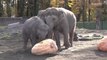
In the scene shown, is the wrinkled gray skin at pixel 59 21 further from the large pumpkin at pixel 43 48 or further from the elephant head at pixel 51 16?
the large pumpkin at pixel 43 48

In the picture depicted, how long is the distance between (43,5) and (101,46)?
25.7 m

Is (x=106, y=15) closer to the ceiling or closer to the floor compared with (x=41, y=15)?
closer to the floor

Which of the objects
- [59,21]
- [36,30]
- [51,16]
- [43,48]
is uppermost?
[51,16]

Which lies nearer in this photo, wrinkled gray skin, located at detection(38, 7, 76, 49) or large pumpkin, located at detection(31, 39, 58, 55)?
large pumpkin, located at detection(31, 39, 58, 55)

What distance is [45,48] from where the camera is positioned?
11.4m

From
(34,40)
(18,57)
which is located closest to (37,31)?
(34,40)

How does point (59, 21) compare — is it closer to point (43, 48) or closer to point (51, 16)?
point (51, 16)

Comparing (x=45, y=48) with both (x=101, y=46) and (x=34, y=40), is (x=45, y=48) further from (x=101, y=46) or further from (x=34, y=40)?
(x=101, y=46)

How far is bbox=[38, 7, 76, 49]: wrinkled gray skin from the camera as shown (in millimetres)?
12578

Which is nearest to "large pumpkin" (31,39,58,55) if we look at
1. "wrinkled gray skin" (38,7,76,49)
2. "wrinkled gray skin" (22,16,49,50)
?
"wrinkled gray skin" (22,16,49,50)

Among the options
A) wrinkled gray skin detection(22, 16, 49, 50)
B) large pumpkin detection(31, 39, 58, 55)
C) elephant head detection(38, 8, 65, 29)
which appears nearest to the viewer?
large pumpkin detection(31, 39, 58, 55)

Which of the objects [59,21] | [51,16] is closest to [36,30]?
[51,16]

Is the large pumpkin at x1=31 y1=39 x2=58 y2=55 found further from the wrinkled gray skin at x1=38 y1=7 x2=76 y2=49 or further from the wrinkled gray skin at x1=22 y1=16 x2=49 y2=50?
the wrinkled gray skin at x1=38 y1=7 x2=76 y2=49

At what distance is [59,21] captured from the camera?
13.1 m
